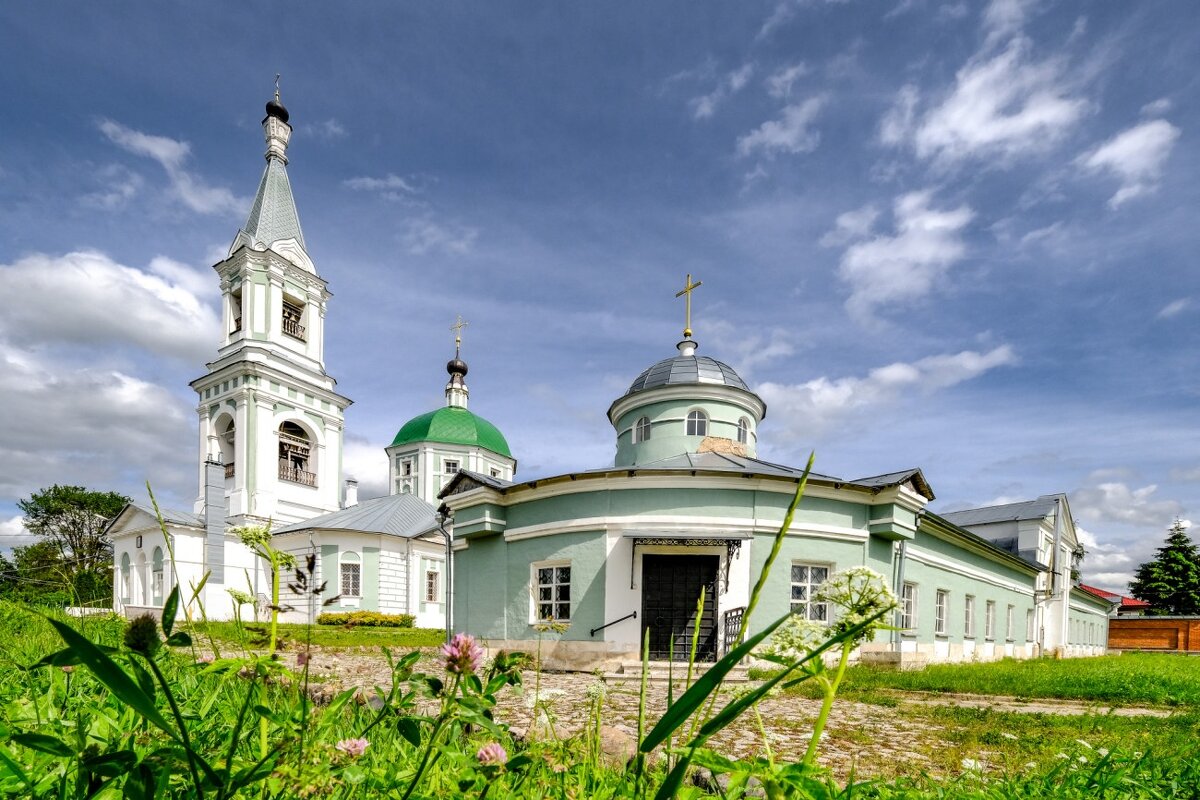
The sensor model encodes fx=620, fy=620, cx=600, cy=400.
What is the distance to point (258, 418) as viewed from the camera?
28969 mm

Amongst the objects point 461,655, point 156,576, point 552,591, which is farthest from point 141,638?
point 156,576

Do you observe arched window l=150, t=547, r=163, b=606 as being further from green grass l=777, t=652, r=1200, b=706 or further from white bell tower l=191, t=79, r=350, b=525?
green grass l=777, t=652, r=1200, b=706

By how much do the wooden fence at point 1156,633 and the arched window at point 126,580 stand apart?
2192 inches

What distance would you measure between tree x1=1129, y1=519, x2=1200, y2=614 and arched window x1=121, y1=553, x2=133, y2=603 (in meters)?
67.5

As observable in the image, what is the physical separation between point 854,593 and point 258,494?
3174 centimetres

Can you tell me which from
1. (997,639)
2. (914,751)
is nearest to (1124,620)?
(997,639)

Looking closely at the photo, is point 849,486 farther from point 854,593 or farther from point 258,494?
point 258,494

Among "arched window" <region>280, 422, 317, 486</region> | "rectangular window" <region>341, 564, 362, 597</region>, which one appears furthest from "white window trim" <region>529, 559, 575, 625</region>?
"arched window" <region>280, 422, 317, 486</region>

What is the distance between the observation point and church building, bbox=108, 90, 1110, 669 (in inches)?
475

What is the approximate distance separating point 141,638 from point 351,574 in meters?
30.8

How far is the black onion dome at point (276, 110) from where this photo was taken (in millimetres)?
34438

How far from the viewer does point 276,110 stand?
34.7 meters

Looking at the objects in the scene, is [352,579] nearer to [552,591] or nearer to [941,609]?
[552,591]

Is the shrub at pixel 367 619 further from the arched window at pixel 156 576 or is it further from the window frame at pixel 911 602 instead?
the window frame at pixel 911 602
